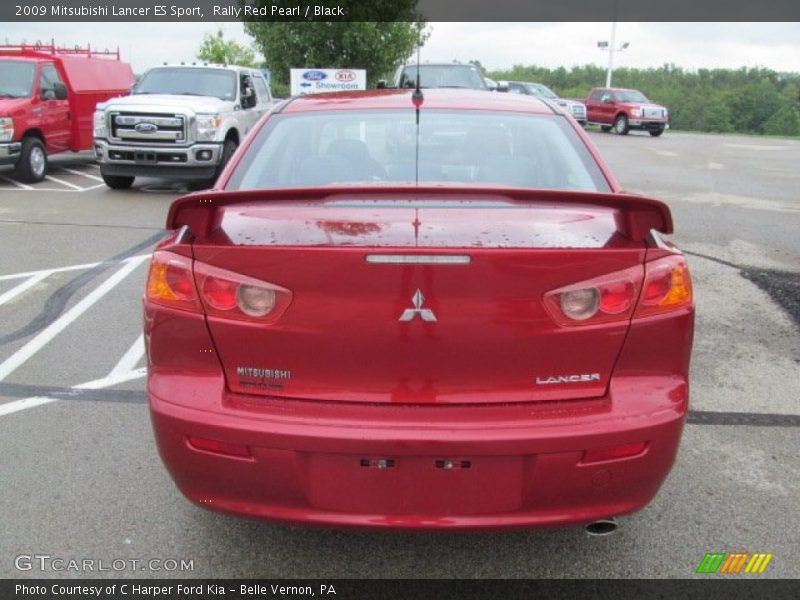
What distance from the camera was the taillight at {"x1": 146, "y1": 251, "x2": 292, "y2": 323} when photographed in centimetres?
236

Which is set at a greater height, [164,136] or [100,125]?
[100,125]

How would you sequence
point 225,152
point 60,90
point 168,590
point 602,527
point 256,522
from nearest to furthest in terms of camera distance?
point 602,527, point 168,590, point 256,522, point 225,152, point 60,90

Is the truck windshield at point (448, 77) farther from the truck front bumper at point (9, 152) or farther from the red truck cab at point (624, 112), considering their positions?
the red truck cab at point (624, 112)

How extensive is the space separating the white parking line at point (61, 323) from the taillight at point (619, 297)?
12.0 ft

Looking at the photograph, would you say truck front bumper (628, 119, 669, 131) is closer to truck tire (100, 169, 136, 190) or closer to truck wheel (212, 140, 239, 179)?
truck wheel (212, 140, 239, 179)

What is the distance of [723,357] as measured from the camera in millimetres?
5098

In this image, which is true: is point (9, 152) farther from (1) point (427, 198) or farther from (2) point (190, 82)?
(1) point (427, 198)

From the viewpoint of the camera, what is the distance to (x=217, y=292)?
2.40 meters

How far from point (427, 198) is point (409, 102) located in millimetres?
1360

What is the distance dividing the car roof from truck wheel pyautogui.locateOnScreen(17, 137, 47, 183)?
1037 centimetres

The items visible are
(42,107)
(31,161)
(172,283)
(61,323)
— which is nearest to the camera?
(172,283)

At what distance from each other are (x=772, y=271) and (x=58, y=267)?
6.78 meters

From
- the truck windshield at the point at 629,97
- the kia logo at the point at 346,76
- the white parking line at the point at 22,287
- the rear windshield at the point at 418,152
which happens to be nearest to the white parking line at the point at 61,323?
the white parking line at the point at 22,287

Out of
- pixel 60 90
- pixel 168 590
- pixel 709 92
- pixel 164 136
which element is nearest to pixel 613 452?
pixel 168 590
